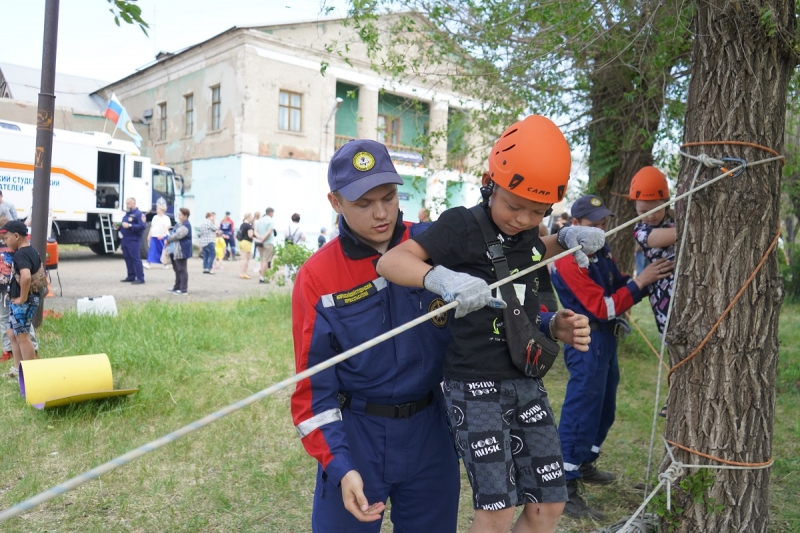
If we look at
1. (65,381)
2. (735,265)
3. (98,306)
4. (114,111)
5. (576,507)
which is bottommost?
(576,507)

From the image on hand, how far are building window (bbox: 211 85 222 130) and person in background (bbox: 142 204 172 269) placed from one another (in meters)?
8.06

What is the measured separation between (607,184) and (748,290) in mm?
4741

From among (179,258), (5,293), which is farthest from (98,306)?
(179,258)

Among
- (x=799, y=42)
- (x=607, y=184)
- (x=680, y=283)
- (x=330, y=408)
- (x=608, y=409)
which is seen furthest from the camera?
(x=607, y=184)

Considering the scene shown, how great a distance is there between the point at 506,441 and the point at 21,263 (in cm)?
585

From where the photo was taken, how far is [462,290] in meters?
1.83

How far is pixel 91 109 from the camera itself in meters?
31.7

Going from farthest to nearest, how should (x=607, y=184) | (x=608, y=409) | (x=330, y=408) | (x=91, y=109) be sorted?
(x=91, y=109) → (x=607, y=184) → (x=608, y=409) → (x=330, y=408)

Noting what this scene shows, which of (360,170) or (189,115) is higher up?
(189,115)

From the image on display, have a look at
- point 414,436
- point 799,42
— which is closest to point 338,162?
point 414,436

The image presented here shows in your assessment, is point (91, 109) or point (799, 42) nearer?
point (799, 42)

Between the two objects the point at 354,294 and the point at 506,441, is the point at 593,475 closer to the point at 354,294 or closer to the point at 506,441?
the point at 506,441

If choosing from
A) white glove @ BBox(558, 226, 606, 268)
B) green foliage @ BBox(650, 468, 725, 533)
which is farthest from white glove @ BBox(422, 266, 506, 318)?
green foliage @ BBox(650, 468, 725, 533)

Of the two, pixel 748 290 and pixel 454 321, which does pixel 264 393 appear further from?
pixel 748 290
